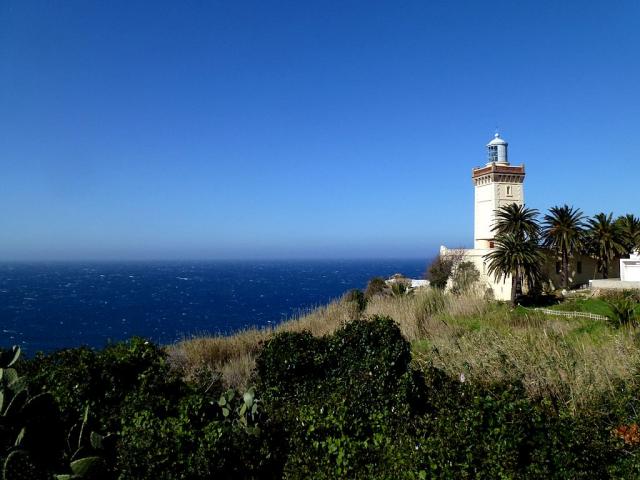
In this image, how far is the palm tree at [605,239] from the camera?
28.4 metres

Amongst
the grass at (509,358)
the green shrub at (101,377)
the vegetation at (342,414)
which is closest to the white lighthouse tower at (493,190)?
the grass at (509,358)

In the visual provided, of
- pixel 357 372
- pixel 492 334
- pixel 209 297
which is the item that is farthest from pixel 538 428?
pixel 209 297

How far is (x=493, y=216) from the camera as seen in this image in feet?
113

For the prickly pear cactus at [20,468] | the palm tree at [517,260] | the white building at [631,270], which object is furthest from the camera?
the palm tree at [517,260]

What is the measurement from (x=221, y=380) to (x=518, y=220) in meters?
27.0

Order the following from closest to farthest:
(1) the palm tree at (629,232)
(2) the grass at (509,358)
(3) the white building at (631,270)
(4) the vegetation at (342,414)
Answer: (4) the vegetation at (342,414) < (2) the grass at (509,358) < (3) the white building at (631,270) < (1) the palm tree at (629,232)

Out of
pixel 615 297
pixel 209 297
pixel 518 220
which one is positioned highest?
pixel 518 220

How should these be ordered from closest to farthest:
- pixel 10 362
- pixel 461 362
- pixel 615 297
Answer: pixel 10 362
pixel 461 362
pixel 615 297

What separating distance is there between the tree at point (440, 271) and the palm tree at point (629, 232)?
11.5m

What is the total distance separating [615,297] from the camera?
21859mm

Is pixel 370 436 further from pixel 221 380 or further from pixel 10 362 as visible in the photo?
pixel 10 362

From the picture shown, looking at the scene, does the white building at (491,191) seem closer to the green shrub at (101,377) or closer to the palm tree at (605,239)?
the palm tree at (605,239)

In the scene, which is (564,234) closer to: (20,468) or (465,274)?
(465,274)

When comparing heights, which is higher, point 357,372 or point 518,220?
point 518,220
